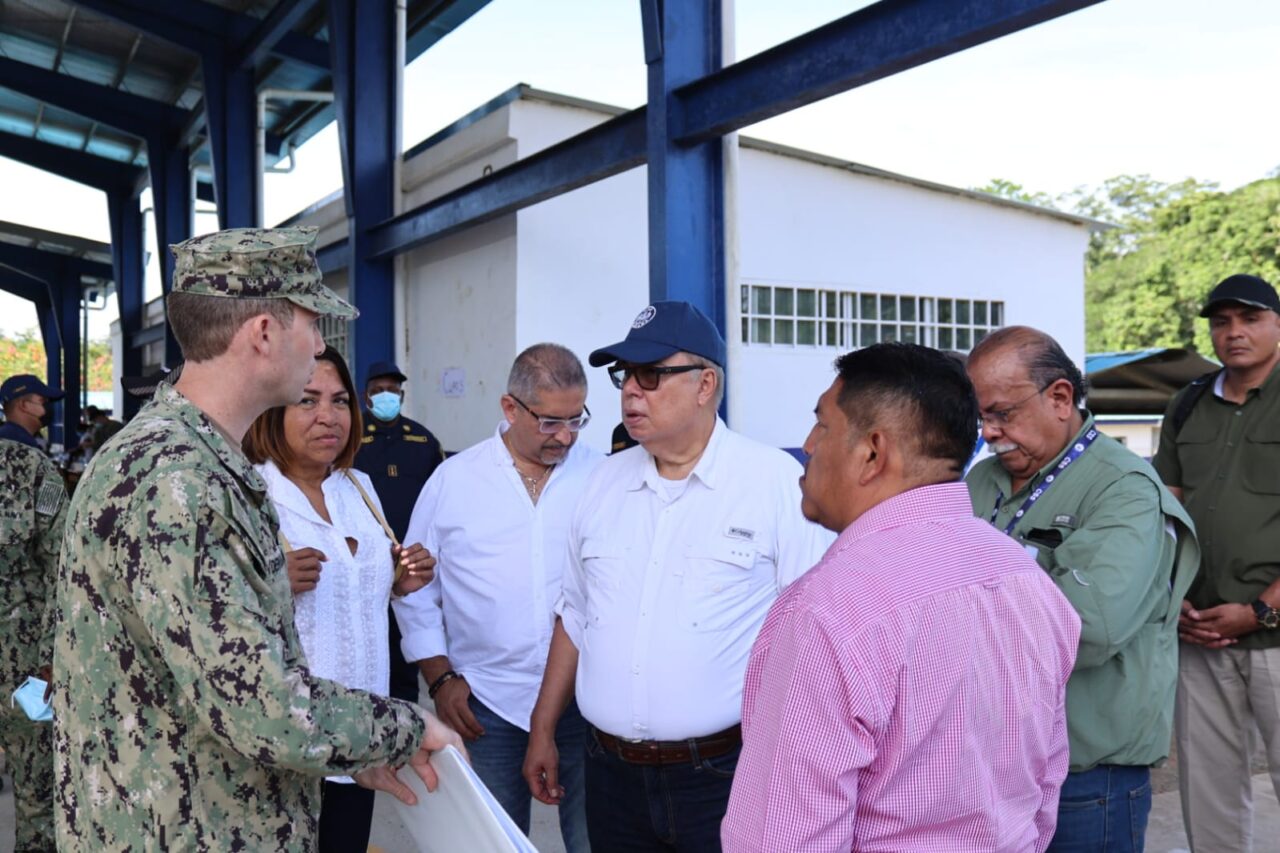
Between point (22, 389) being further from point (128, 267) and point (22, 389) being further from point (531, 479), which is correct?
point (128, 267)

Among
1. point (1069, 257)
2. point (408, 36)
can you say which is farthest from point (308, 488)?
point (1069, 257)

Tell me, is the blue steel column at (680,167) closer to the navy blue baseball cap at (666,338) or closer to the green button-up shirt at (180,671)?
the navy blue baseball cap at (666,338)

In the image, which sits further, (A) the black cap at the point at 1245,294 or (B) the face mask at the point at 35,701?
(A) the black cap at the point at 1245,294

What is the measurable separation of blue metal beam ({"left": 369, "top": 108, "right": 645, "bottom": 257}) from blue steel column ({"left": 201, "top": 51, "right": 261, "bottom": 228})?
13.8 ft

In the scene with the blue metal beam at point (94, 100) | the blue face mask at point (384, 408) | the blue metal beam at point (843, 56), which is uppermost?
the blue metal beam at point (94, 100)

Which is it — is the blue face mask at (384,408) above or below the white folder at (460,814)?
above

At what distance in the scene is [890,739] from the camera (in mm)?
1321

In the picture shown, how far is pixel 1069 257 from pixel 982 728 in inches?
467

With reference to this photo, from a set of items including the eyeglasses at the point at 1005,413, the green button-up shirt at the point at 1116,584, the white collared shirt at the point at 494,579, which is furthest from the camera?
the white collared shirt at the point at 494,579

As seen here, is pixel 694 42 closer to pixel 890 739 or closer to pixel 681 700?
pixel 681 700

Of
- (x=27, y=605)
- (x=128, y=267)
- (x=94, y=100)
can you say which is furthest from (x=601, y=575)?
(x=128, y=267)

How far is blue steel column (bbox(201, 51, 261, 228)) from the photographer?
12.8 m

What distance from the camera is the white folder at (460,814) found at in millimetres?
1617

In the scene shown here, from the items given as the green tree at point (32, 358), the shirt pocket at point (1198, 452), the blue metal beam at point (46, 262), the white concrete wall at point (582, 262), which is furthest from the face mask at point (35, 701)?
the green tree at point (32, 358)
